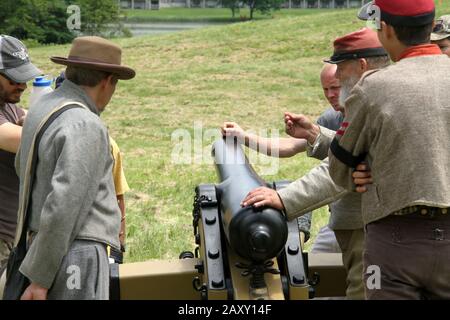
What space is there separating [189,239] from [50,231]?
4.00 metres

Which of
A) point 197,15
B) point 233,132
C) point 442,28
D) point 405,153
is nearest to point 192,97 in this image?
point 442,28

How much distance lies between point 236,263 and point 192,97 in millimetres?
16119

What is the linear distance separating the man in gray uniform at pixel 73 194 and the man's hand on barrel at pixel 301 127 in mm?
1127

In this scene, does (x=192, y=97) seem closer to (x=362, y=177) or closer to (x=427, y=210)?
(x=362, y=177)

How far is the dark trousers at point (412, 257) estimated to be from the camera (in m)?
2.79

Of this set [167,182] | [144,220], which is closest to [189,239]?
[144,220]

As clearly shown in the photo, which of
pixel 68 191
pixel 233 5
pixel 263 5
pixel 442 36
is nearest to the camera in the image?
pixel 68 191

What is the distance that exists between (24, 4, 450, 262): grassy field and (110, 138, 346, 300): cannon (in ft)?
7.76

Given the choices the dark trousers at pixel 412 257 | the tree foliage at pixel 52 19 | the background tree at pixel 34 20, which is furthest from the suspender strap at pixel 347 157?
the background tree at pixel 34 20

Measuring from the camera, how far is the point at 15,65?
410cm

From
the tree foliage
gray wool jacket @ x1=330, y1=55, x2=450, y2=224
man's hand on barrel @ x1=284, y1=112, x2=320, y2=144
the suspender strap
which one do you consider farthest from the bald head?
the tree foliage

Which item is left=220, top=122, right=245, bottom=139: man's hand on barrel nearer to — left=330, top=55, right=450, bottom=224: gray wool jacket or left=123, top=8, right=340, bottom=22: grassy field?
left=330, top=55, right=450, bottom=224: gray wool jacket

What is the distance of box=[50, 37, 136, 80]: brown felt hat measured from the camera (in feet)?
10.4

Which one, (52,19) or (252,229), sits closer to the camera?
(252,229)
